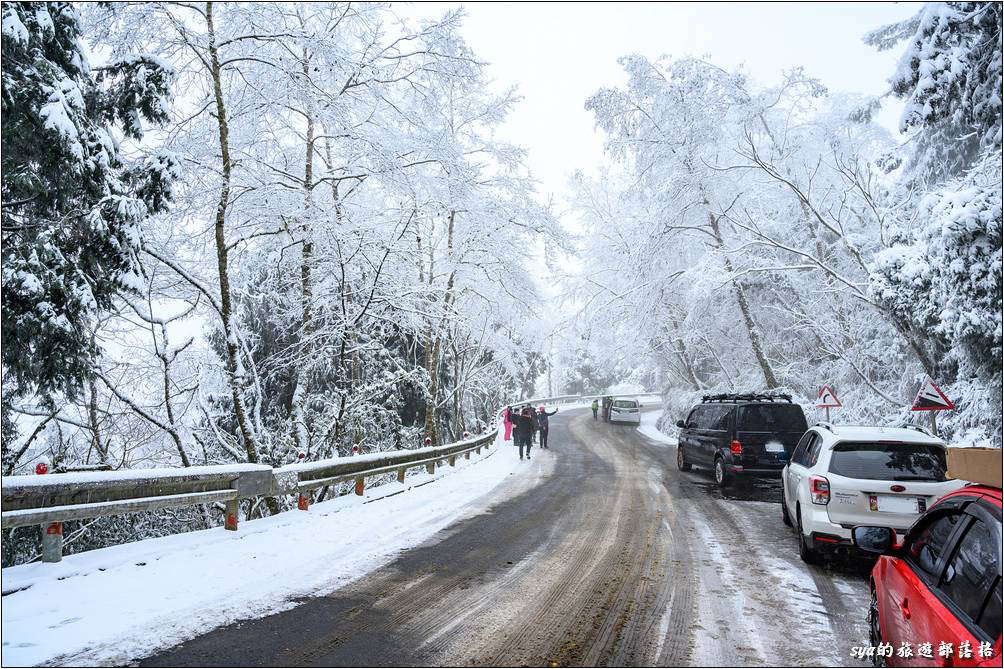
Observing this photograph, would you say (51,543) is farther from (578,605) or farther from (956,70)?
(956,70)

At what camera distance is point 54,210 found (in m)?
7.26

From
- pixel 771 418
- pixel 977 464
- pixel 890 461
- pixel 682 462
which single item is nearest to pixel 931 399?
pixel 771 418

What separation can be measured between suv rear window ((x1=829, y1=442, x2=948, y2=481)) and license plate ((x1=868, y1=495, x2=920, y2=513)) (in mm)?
208

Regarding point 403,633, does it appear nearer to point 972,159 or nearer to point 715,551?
point 715,551

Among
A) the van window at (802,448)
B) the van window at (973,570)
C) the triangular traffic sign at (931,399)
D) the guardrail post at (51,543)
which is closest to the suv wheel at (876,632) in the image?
the van window at (973,570)

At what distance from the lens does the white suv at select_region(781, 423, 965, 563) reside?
650 cm

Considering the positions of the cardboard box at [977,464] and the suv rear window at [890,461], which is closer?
the cardboard box at [977,464]

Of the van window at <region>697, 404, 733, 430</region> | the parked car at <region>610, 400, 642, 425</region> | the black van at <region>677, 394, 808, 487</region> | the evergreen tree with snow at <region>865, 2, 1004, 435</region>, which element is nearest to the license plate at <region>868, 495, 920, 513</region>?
the black van at <region>677, 394, 808, 487</region>

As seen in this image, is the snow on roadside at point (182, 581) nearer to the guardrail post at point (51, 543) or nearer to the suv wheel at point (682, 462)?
the guardrail post at point (51, 543)

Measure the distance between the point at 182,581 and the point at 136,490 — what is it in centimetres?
135

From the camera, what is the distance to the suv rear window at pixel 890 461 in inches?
262

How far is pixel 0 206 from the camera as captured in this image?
644 centimetres

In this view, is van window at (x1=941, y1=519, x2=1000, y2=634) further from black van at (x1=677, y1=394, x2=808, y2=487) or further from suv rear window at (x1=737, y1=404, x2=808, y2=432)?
suv rear window at (x1=737, y1=404, x2=808, y2=432)

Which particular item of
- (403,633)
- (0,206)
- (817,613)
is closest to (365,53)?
(0,206)
